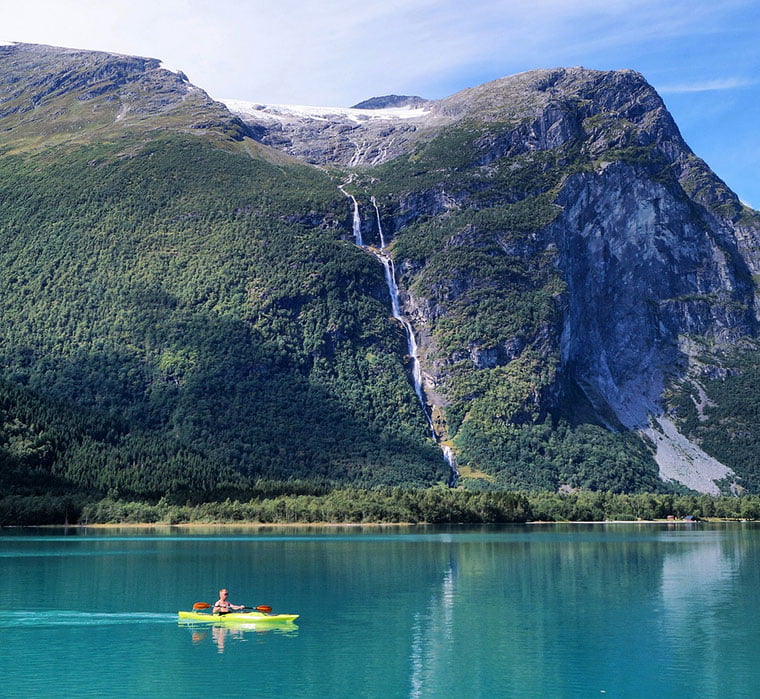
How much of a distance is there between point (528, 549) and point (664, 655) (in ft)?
248

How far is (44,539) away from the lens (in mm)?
162875

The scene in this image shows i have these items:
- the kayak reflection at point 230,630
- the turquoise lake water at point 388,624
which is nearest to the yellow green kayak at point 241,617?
the kayak reflection at point 230,630

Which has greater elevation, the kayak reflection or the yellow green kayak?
Answer: the yellow green kayak

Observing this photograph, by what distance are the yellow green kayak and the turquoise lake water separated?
0.84 m

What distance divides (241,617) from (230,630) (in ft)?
3.84

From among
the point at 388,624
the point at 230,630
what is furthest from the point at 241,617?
the point at 388,624

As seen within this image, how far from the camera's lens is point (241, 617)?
7525 cm

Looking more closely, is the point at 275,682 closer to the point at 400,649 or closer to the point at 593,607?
the point at 400,649

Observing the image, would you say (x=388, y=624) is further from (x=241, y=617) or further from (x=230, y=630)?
(x=230, y=630)

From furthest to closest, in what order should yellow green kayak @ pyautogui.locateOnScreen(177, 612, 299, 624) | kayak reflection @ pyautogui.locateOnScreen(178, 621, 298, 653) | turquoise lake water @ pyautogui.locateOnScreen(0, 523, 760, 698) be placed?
yellow green kayak @ pyautogui.locateOnScreen(177, 612, 299, 624) < kayak reflection @ pyautogui.locateOnScreen(178, 621, 298, 653) < turquoise lake water @ pyautogui.locateOnScreen(0, 523, 760, 698)

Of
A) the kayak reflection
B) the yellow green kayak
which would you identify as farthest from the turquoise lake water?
the yellow green kayak

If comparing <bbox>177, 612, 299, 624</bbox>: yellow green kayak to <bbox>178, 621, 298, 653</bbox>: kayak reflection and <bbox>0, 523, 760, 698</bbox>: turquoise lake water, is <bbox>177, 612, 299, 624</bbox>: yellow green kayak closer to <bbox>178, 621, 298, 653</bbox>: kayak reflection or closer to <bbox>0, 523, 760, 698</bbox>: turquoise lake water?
<bbox>178, 621, 298, 653</bbox>: kayak reflection

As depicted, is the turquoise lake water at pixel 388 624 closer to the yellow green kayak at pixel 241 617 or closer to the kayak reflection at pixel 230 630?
the kayak reflection at pixel 230 630

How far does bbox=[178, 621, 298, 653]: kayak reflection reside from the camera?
71.6 meters
